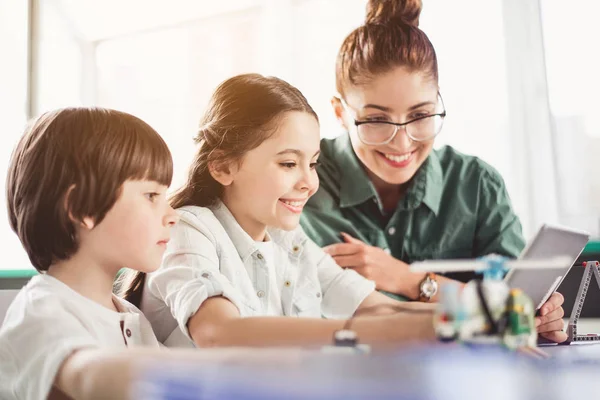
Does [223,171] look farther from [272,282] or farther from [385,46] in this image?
[385,46]

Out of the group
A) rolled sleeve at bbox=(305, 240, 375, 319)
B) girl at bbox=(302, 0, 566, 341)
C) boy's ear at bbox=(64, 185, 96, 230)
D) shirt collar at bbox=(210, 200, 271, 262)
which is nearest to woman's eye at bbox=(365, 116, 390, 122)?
girl at bbox=(302, 0, 566, 341)

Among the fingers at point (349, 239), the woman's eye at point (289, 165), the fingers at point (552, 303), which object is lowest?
the fingers at point (349, 239)

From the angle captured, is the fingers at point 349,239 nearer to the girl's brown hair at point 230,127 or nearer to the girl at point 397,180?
the girl at point 397,180

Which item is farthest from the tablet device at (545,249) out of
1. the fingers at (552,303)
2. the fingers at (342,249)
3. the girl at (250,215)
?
the fingers at (342,249)

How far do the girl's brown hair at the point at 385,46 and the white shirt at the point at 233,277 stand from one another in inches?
12.0

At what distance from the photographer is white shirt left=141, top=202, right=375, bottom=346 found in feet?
2.53

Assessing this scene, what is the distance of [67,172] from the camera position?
2.33 ft

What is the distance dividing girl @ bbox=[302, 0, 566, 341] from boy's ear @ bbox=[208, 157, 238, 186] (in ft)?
0.98

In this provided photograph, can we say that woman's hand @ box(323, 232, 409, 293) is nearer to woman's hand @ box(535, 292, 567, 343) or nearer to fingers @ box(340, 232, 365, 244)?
fingers @ box(340, 232, 365, 244)

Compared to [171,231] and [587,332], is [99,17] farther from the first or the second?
[587,332]

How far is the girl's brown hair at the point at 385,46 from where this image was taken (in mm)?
1155

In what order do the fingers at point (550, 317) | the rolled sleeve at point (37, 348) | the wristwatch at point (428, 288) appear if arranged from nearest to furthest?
the rolled sleeve at point (37, 348)
the fingers at point (550, 317)
the wristwatch at point (428, 288)

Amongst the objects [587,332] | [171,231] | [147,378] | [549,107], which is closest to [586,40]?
[549,107]

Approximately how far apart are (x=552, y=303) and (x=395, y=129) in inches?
17.3
